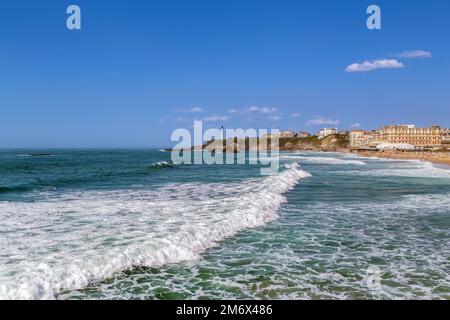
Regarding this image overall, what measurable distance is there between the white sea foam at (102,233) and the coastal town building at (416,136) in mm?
168211

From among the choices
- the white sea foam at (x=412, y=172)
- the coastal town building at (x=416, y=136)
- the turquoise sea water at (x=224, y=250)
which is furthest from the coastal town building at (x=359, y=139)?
the turquoise sea water at (x=224, y=250)

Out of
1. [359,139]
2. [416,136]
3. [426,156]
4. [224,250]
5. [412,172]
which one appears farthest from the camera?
[359,139]

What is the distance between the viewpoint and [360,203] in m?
20.1

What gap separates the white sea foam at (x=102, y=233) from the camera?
8.55 metres

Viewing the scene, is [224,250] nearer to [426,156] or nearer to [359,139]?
[426,156]

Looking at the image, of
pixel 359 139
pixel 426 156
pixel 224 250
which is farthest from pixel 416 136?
pixel 224 250

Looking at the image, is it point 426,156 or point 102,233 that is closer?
point 102,233

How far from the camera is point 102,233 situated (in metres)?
12.7

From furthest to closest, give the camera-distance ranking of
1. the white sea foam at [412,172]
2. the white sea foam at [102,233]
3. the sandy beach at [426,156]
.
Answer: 1. the sandy beach at [426,156]
2. the white sea foam at [412,172]
3. the white sea foam at [102,233]

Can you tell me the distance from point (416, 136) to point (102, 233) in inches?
7151

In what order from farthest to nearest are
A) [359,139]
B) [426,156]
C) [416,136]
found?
1. [359,139]
2. [416,136]
3. [426,156]

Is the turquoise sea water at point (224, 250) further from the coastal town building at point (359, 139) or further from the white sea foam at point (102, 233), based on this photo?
the coastal town building at point (359, 139)
